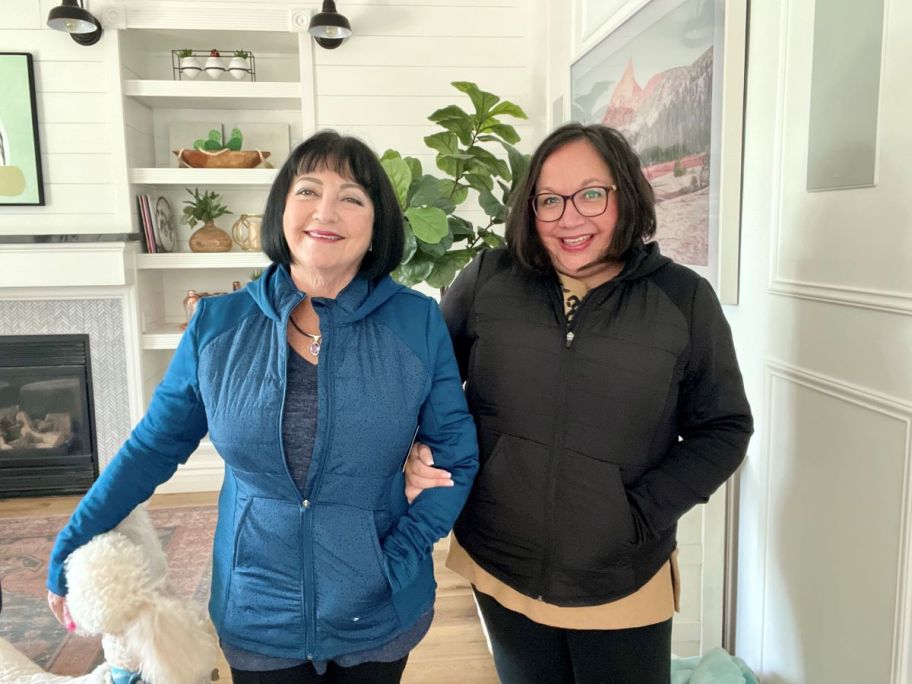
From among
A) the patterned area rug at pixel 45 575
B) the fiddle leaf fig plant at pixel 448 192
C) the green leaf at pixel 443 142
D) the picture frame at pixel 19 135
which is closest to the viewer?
the patterned area rug at pixel 45 575

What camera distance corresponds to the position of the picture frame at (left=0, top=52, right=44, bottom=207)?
344 cm

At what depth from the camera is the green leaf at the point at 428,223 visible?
2330 mm

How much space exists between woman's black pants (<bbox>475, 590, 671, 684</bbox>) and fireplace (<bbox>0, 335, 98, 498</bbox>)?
3.21m

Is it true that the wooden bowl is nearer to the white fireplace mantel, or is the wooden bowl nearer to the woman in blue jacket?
the white fireplace mantel

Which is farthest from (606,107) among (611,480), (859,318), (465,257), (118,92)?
(118,92)

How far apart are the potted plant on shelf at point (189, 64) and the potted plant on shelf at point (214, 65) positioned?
0.18 feet

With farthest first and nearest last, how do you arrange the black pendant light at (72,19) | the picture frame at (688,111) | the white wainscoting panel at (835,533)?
1. the black pendant light at (72,19)
2. the picture frame at (688,111)
3. the white wainscoting panel at (835,533)

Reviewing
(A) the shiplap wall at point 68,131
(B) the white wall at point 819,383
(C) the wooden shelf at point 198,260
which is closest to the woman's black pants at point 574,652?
(B) the white wall at point 819,383

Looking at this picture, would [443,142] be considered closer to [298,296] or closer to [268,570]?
[298,296]

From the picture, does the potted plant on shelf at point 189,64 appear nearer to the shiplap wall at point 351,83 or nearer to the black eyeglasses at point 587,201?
the shiplap wall at point 351,83

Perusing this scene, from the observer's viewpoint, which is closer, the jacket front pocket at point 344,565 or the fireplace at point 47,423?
the jacket front pocket at point 344,565

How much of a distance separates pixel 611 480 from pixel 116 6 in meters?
3.48

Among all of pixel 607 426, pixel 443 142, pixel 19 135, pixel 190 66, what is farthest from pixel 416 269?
pixel 19 135

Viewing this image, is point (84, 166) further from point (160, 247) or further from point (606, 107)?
point (606, 107)
